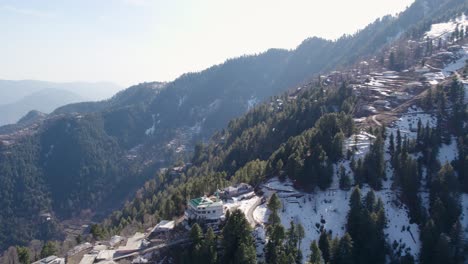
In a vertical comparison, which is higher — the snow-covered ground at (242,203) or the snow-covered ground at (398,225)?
the snow-covered ground at (242,203)

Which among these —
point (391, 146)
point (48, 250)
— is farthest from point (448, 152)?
point (48, 250)

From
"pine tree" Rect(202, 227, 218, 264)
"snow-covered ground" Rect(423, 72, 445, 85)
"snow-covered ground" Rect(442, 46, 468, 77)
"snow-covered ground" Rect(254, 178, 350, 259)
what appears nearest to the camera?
"pine tree" Rect(202, 227, 218, 264)

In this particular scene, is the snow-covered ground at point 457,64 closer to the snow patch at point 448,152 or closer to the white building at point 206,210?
the snow patch at point 448,152

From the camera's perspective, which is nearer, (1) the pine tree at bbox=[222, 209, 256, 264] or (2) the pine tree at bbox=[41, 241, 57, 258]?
(1) the pine tree at bbox=[222, 209, 256, 264]

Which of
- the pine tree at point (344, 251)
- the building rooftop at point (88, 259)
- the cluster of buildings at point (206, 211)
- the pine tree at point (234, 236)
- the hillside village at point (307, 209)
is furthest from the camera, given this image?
the cluster of buildings at point (206, 211)

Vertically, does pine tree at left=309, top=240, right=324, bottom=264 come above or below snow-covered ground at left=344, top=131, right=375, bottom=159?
below

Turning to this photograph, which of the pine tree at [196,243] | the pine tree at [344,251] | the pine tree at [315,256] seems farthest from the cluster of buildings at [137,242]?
the pine tree at [344,251]

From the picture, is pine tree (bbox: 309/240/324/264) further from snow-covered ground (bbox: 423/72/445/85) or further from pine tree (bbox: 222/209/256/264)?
snow-covered ground (bbox: 423/72/445/85)

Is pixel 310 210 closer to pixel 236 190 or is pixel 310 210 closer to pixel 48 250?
pixel 236 190

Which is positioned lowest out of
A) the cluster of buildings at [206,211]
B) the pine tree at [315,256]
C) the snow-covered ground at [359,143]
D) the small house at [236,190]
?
the pine tree at [315,256]

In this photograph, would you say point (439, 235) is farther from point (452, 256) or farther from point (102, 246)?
point (102, 246)

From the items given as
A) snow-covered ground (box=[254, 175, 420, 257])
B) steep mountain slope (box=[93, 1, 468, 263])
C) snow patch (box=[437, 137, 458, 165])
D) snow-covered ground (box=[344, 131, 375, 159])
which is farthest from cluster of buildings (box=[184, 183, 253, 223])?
snow patch (box=[437, 137, 458, 165])
